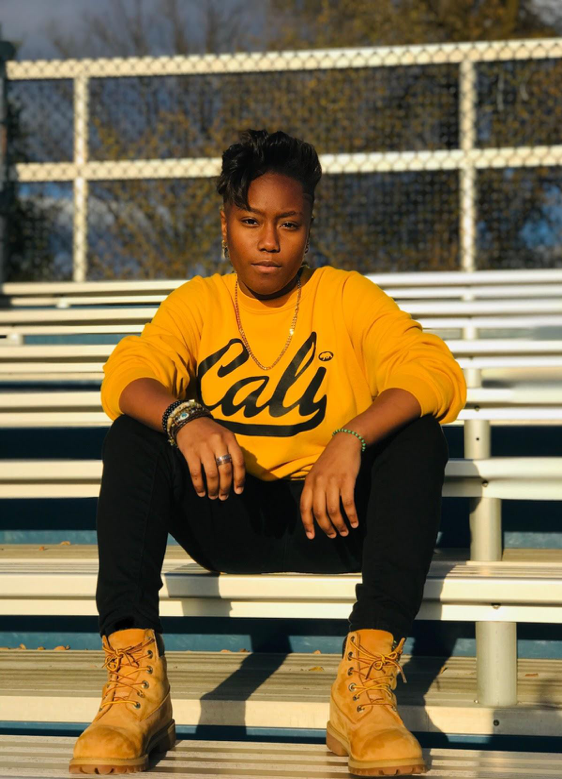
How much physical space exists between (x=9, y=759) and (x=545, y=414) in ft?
4.36

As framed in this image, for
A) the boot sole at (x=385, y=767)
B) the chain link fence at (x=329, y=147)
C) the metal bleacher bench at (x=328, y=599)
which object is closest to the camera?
the boot sole at (x=385, y=767)

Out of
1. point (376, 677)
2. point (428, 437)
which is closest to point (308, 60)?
point (428, 437)

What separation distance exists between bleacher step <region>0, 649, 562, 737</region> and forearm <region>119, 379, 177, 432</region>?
576mm

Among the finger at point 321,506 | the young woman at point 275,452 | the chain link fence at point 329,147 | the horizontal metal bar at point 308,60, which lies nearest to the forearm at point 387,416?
the young woman at point 275,452

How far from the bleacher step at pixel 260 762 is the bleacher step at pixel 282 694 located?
0.27 meters

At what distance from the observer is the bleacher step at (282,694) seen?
1793 mm

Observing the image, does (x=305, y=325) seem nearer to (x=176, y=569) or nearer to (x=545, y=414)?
(x=176, y=569)

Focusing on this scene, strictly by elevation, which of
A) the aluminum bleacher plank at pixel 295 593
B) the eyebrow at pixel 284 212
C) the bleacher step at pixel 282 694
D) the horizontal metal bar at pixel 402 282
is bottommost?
the bleacher step at pixel 282 694

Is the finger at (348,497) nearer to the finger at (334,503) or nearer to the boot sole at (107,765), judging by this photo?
the finger at (334,503)

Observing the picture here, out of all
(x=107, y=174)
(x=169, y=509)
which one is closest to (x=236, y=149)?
(x=169, y=509)

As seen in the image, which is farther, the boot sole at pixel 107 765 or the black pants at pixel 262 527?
the black pants at pixel 262 527

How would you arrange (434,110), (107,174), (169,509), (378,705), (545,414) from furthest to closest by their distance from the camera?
1. (434,110)
2. (107,174)
3. (545,414)
4. (169,509)
5. (378,705)

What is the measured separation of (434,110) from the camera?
486cm

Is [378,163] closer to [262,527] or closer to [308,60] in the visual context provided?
[308,60]
